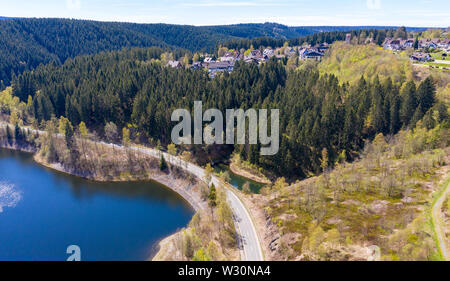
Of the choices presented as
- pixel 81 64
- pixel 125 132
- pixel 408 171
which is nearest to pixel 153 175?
pixel 125 132

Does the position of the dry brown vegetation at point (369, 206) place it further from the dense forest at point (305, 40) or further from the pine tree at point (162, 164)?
the dense forest at point (305, 40)

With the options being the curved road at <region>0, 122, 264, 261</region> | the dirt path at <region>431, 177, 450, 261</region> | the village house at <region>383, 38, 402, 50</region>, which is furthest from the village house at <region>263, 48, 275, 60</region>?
the dirt path at <region>431, 177, 450, 261</region>

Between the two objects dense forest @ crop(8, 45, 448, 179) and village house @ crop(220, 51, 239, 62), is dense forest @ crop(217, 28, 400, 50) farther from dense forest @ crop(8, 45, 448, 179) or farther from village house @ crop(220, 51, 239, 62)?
dense forest @ crop(8, 45, 448, 179)

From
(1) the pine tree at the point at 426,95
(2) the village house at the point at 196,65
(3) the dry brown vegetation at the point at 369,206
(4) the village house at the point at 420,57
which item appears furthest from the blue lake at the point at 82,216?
(4) the village house at the point at 420,57

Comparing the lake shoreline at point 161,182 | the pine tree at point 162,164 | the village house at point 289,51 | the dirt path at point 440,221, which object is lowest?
the lake shoreline at point 161,182

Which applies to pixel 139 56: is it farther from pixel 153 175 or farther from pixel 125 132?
pixel 153 175

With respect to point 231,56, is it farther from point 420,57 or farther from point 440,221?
point 440,221
